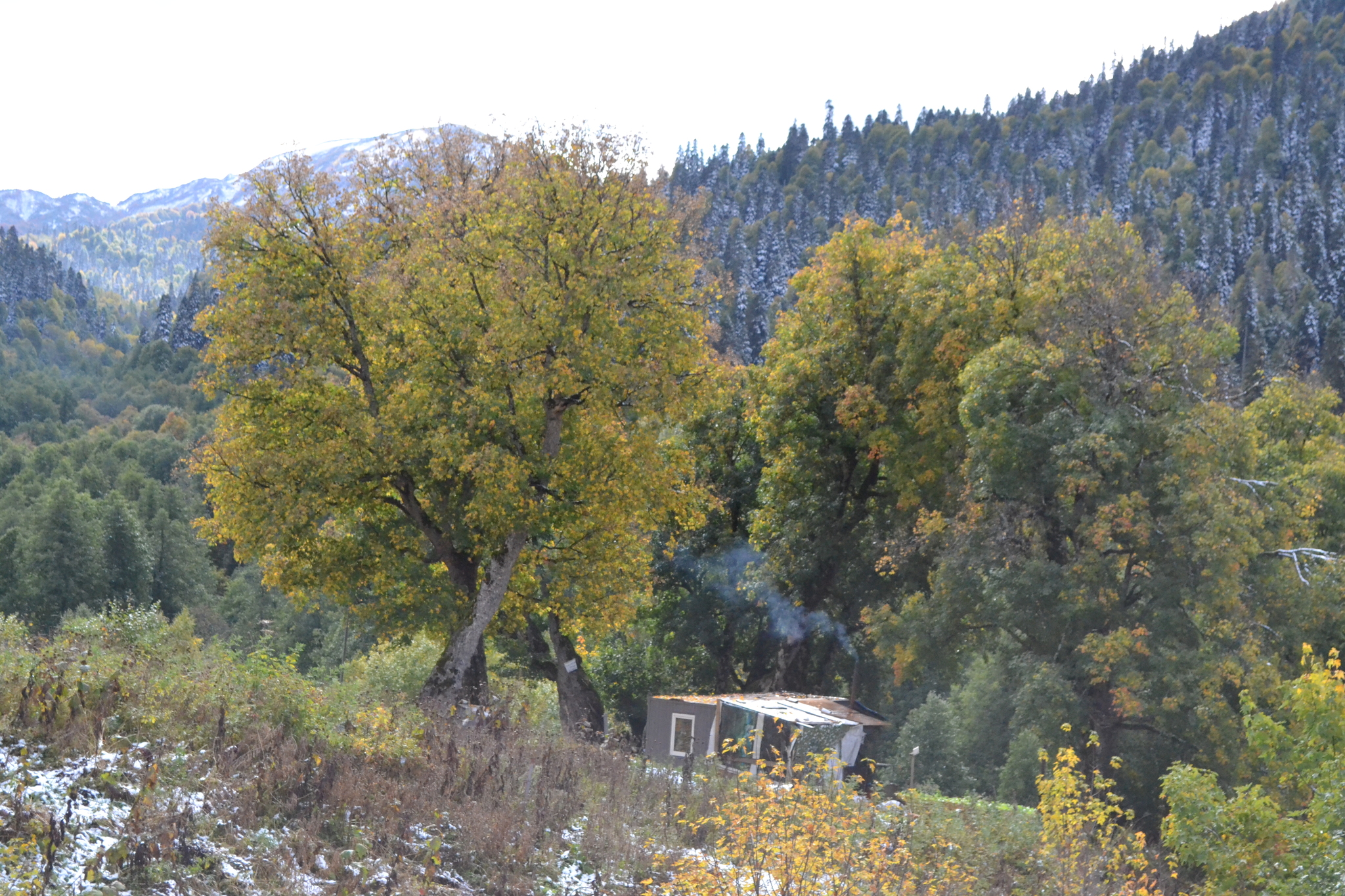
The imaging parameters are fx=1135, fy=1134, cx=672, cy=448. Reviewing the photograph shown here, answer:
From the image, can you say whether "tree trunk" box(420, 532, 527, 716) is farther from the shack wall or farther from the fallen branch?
the fallen branch

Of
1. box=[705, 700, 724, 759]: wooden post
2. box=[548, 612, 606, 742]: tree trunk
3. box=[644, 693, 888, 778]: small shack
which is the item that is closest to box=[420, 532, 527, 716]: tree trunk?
box=[644, 693, 888, 778]: small shack

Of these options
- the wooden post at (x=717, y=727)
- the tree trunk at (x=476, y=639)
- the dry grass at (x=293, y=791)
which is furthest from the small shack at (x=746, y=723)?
the dry grass at (x=293, y=791)

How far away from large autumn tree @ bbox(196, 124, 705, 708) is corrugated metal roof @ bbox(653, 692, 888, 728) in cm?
418

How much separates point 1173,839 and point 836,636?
19540 millimetres

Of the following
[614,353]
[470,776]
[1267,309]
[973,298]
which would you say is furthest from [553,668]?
[1267,309]

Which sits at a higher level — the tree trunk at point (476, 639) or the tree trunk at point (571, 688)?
the tree trunk at point (476, 639)

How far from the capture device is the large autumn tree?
19.7 metres

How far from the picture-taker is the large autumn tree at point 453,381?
64.6 ft

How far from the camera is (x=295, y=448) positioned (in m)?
19.7

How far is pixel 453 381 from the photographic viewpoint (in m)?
20.2

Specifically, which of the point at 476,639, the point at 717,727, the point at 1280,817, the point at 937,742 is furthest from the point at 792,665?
the point at 1280,817

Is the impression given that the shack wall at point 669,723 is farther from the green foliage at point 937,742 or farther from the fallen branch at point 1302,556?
the green foliage at point 937,742

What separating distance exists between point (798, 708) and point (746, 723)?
5.55 feet

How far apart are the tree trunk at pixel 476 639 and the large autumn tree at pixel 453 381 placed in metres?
0.05
